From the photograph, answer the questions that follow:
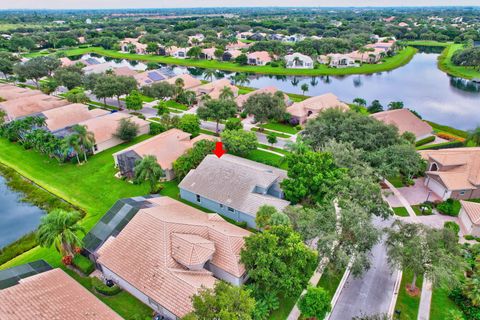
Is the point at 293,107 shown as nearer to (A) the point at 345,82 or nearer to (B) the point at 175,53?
(A) the point at 345,82

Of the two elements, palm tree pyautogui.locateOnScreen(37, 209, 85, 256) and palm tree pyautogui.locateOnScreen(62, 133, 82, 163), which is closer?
palm tree pyautogui.locateOnScreen(37, 209, 85, 256)

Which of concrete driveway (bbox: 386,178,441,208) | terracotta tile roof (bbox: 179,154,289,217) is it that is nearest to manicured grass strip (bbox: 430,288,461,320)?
concrete driveway (bbox: 386,178,441,208)

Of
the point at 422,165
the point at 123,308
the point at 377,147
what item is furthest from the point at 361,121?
the point at 123,308

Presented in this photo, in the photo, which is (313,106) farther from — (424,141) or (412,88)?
(412,88)

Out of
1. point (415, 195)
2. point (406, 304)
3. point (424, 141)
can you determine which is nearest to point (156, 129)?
point (415, 195)

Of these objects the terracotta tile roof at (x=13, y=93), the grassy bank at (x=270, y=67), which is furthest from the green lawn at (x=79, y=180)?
the grassy bank at (x=270, y=67)

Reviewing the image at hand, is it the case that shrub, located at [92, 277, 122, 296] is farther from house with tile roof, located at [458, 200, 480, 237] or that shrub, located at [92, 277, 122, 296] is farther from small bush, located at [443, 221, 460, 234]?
house with tile roof, located at [458, 200, 480, 237]
